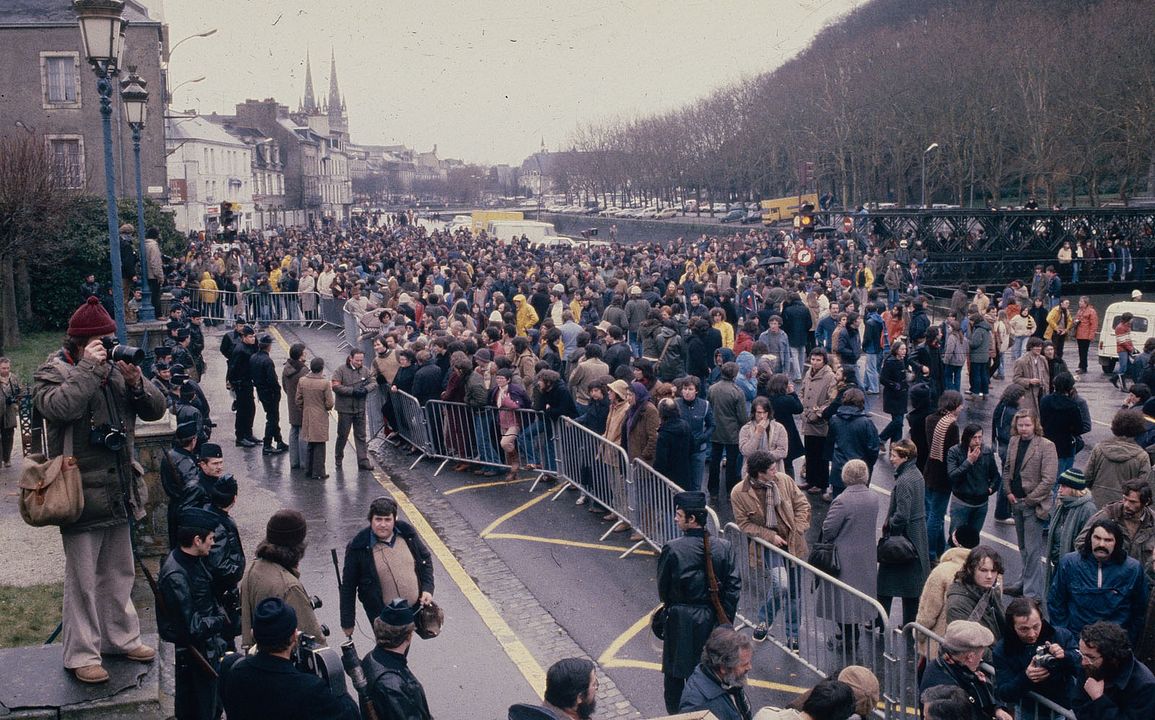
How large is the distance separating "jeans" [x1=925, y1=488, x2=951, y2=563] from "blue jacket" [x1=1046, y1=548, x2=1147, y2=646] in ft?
11.0

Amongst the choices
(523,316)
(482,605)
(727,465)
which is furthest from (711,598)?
(523,316)

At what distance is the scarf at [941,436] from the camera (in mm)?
10352

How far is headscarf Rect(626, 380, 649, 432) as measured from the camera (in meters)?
11.5

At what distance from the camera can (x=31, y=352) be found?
83.4 feet

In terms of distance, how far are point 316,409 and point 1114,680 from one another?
10023 mm

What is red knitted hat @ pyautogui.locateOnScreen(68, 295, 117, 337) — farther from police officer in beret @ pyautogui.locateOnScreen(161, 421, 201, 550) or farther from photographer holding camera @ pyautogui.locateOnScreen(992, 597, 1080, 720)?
photographer holding camera @ pyautogui.locateOnScreen(992, 597, 1080, 720)

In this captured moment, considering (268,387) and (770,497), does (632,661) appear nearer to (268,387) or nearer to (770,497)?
(770,497)

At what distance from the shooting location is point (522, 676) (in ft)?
26.8

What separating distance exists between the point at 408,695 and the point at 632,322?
16501 mm

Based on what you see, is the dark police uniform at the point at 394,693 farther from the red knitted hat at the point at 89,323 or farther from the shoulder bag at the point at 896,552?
the shoulder bag at the point at 896,552

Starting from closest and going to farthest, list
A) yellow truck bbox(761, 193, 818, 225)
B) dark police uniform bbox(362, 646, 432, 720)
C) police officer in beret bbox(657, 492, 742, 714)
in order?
dark police uniform bbox(362, 646, 432, 720), police officer in beret bbox(657, 492, 742, 714), yellow truck bbox(761, 193, 818, 225)

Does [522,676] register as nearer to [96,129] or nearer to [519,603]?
[519,603]

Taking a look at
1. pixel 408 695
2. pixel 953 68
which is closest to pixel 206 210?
pixel 953 68

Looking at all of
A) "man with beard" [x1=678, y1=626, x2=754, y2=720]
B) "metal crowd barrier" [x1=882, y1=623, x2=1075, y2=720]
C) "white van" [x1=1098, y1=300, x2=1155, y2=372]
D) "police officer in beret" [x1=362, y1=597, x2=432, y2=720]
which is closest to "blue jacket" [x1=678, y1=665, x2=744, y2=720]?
"man with beard" [x1=678, y1=626, x2=754, y2=720]
